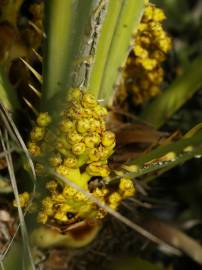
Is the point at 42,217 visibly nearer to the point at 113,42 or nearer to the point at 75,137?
the point at 75,137

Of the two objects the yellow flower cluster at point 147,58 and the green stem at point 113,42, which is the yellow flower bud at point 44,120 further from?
the yellow flower cluster at point 147,58

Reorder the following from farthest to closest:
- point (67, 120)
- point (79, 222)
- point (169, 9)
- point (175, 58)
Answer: point (169, 9), point (175, 58), point (79, 222), point (67, 120)

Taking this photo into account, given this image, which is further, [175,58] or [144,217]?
[175,58]

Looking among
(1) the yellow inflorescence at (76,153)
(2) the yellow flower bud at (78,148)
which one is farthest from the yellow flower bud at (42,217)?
(2) the yellow flower bud at (78,148)

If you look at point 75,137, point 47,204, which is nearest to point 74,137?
point 75,137

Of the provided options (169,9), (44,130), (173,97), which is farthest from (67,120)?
(169,9)

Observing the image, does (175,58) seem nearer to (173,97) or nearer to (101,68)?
(173,97)
